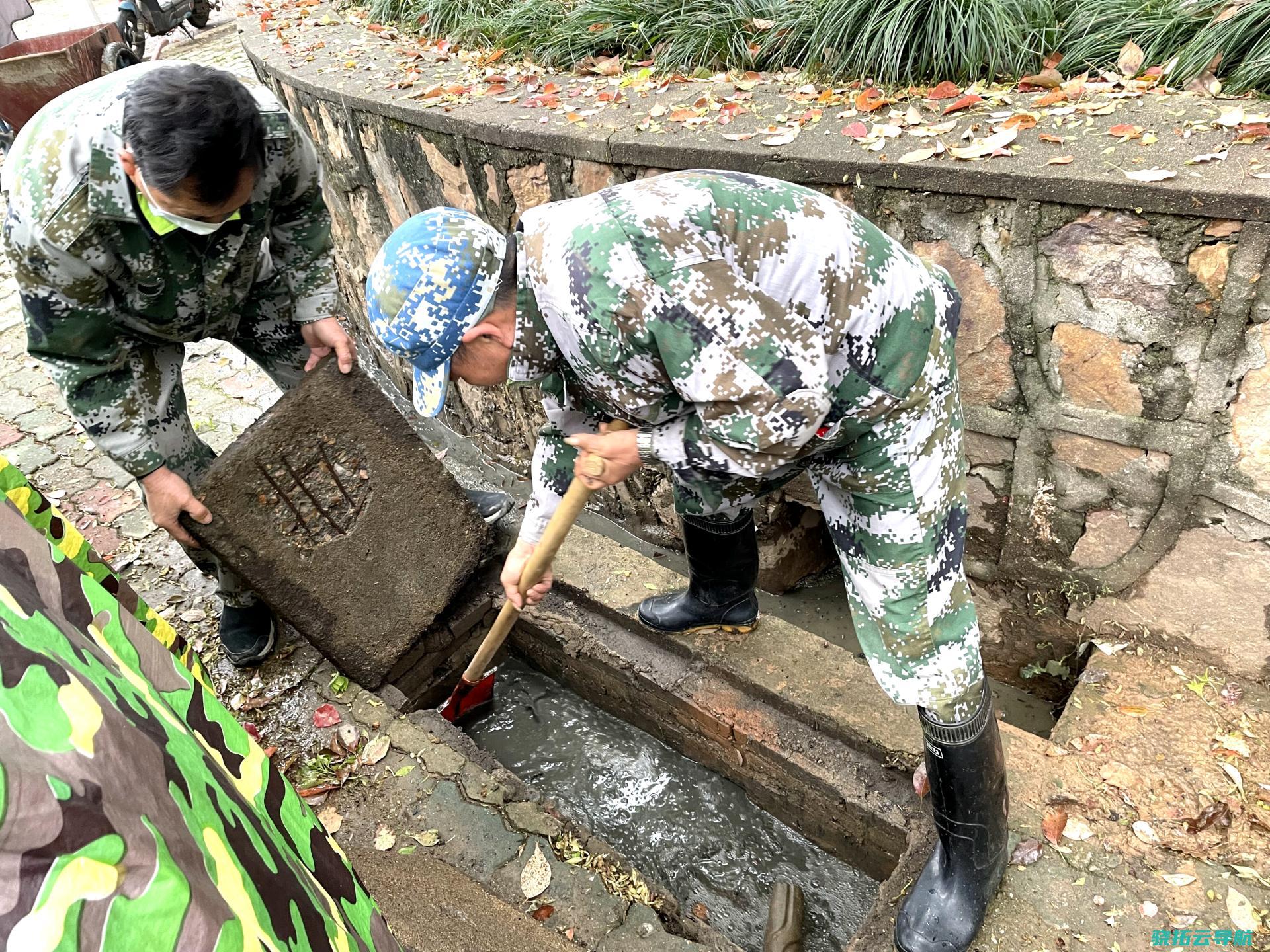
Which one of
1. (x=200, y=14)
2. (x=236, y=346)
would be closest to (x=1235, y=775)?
(x=236, y=346)

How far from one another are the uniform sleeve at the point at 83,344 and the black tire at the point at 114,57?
6759 millimetres

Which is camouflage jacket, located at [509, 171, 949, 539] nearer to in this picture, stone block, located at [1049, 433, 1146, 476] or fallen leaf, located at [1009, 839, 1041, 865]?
stone block, located at [1049, 433, 1146, 476]

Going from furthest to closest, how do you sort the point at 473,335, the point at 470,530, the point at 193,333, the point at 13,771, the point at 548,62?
the point at 548,62, the point at 470,530, the point at 193,333, the point at 473,335, the point at 13,771

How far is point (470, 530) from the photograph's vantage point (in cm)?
337

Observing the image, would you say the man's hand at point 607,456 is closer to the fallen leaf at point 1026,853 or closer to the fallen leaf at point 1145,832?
the fallen leaf at point 1026,853

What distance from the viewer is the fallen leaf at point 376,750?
2854 millimetres

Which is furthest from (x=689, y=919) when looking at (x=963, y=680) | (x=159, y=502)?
(x=159, y=502)

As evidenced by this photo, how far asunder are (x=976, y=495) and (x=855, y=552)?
126cm

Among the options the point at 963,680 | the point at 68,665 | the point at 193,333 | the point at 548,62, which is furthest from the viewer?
the point at 548,62

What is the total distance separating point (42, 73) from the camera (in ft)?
24.1

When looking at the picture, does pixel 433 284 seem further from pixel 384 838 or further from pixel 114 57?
pixel 114 57

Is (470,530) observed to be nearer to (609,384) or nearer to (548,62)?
(609,384)

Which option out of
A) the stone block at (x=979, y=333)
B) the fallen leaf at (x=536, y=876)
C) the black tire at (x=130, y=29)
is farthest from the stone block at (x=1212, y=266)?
the black tire at (x=130, y=29)

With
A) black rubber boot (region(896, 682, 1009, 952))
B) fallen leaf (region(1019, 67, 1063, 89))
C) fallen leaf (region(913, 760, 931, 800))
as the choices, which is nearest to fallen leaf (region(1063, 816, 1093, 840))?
black rubber boot (region(896, 682, 1009, 952))
